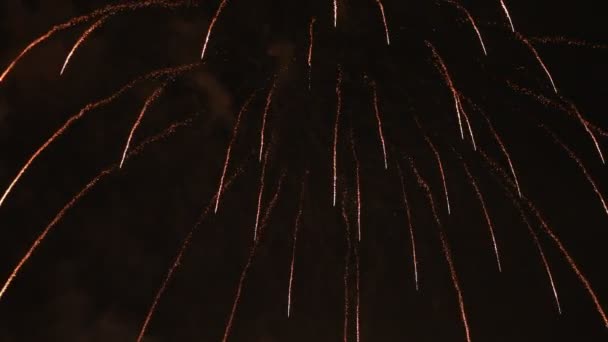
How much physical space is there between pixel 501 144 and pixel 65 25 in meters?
6.07

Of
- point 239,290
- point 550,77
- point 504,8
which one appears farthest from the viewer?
point 239,290

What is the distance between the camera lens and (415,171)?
1186 centimetres

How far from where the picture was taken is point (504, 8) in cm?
870

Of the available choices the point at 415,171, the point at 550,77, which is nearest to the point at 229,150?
the point at 415,171

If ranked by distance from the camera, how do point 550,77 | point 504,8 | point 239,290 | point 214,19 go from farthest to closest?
point 239,290, point 214,19, point 550,77, point 504,8

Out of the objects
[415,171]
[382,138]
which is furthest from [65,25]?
[415,171]

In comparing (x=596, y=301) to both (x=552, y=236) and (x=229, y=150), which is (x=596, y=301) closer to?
(x=552, y=236)

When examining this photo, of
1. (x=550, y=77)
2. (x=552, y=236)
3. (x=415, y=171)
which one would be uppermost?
(x=550, y=77)

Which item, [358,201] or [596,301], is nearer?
[596,301]

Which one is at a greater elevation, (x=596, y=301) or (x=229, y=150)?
(x=229, y=150)

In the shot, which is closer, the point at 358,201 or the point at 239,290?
the point at 358,201

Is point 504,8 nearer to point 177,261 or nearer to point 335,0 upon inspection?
point 335,0

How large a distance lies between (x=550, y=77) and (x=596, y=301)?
335cm

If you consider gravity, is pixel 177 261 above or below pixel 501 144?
below
